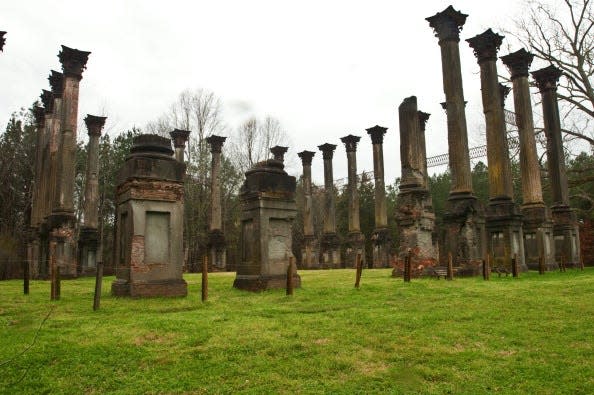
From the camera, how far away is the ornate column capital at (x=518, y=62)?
64.5 ft

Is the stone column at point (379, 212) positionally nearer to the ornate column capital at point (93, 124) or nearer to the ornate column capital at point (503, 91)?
the ornate column capital at point (503, 91)

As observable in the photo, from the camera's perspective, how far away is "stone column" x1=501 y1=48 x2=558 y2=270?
18594 millimetres

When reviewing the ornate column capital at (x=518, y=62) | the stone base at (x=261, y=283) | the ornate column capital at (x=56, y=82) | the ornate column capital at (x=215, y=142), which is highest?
the ornate column capital at (x=56, y=82)

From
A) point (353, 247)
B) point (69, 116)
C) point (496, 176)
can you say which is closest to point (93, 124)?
point (69, 116)

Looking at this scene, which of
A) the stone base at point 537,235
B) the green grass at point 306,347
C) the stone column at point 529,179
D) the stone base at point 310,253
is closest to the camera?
the green grass at point 306,347

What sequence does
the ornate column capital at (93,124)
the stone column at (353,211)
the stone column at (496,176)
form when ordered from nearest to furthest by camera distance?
the stone column at (496,176), the ornate column capital at (93,124), the stone column at (353,211)

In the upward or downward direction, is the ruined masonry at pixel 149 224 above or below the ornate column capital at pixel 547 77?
below

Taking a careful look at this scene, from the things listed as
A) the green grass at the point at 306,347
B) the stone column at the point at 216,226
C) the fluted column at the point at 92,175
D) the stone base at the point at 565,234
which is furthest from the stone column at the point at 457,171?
the fluted column at the point at 92,175

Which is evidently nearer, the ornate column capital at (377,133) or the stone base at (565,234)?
the stone base at (565,234)

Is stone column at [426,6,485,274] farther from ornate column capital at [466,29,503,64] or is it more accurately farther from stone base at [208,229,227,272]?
stone base at [208,229,227,272]

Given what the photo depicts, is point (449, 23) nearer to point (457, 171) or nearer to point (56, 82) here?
point (457, 171)

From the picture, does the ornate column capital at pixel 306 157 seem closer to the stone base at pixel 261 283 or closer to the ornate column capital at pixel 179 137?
the ornate column capital at pixel 179 137

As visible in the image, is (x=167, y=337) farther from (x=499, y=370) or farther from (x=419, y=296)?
(x=419, y=296)

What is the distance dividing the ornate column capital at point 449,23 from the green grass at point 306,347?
1071cm
